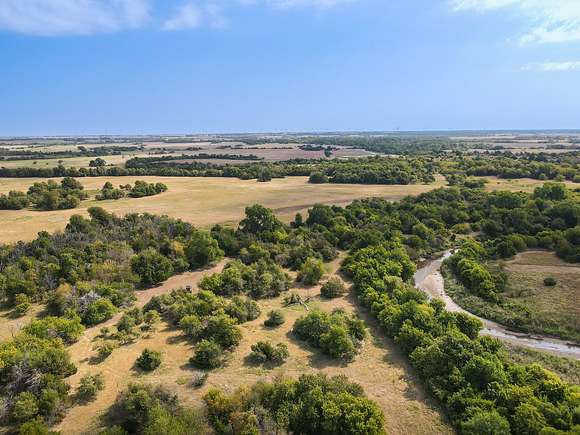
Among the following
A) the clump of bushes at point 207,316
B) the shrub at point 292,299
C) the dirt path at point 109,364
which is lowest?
the shrub at point 292,299

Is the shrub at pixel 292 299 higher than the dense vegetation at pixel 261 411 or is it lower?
lower

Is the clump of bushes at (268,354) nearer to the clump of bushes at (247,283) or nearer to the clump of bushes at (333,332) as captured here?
the clump of bushes at (333,332)

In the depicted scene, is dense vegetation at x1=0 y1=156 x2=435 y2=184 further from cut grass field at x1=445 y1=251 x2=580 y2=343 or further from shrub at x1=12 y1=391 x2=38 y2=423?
shrub at x1=12 y1=391 x2=38 y2=423

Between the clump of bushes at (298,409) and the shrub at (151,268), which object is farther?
the shrub at (151,268)

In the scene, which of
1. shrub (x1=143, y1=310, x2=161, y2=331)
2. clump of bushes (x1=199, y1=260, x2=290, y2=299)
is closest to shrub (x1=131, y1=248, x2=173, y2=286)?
clump of bushes (x1=199, y1=260, x2=290, y2=299)

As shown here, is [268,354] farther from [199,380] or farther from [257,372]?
[199,380]

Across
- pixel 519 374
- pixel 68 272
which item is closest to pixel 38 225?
pixel 68 272

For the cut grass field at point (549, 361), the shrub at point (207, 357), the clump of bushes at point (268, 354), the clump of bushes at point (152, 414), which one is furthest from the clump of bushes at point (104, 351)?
the cut grass field at point (549, 361)
